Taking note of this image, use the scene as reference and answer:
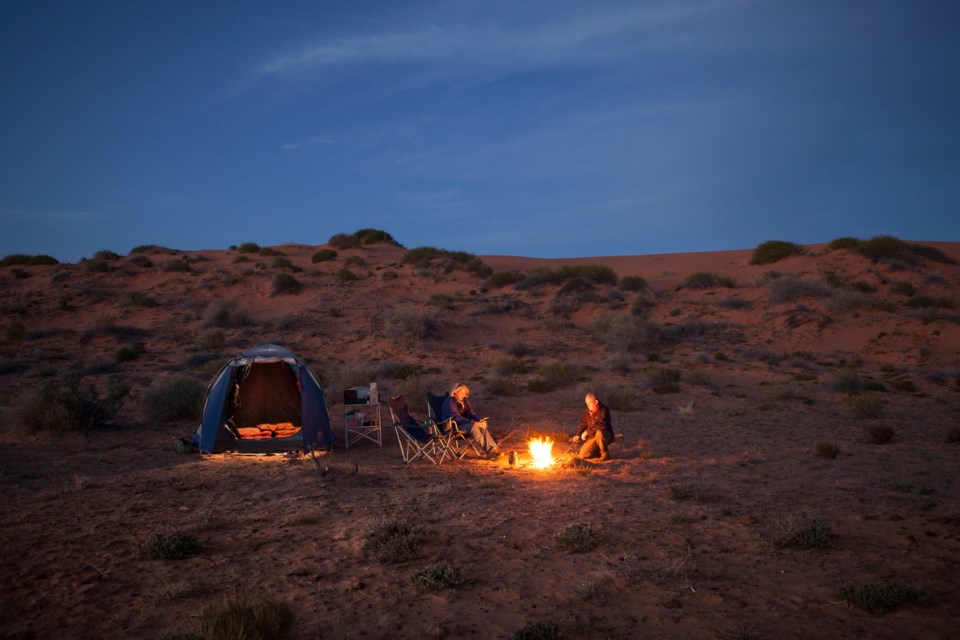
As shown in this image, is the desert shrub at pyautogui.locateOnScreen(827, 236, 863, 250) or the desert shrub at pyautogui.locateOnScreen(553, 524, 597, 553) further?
the desert shrub at pyautogui.locateOnScreen(827, 236, 863, 250)

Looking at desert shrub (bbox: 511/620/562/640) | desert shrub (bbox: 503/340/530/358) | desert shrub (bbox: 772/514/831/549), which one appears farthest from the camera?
desert shrub (bbox: 503/340/530/358)

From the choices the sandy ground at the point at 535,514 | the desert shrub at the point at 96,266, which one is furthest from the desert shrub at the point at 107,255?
the sandy ground at the point at 535,514

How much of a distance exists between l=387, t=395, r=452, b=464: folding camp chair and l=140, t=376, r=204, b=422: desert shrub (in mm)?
4905

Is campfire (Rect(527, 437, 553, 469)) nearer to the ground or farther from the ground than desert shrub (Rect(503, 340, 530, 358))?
nearer to the ground

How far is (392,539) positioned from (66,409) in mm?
7992

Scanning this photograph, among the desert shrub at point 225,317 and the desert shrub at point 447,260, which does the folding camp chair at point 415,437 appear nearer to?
the desert shrub at point 225,317

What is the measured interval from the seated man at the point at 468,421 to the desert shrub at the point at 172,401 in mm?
5780

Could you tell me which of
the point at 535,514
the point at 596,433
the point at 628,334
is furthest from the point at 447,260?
the point at 535,514

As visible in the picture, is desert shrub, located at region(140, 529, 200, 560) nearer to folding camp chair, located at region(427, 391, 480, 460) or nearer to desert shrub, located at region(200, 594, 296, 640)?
desert shrub, located at region(200, 594, 296, 640)

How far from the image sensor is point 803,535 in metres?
5.62

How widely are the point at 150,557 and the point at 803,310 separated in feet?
→ 80.5

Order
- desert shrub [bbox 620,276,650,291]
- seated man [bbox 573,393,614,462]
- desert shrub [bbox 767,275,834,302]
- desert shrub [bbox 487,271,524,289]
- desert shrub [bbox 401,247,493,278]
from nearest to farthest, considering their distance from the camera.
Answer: seated man [bbox 573,393,614,462] < desert shrub [bbox 767,275,834,302] < desert shrub [bbox 620,276,650,291] < desert shrub [bbox 487,271,524,289] < desert shrub [bbox 401,247,493,278]

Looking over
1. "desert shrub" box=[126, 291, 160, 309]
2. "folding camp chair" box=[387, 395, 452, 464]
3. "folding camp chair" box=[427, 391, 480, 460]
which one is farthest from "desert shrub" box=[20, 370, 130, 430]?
"desert shrub" box=[126, 291, 160, 309]

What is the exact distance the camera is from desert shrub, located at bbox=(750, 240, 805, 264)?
33906 mm
